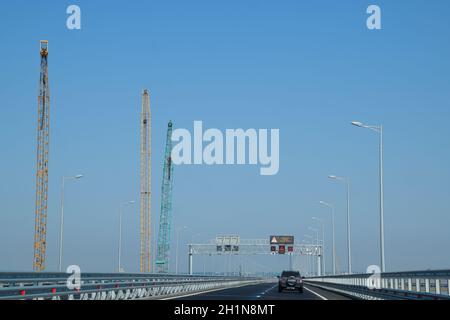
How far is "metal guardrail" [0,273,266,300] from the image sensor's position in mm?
26359

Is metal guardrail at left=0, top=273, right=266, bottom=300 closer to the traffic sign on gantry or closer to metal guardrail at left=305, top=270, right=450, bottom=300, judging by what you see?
metal guardrail at left=305, top=270, right=450, bottom=300

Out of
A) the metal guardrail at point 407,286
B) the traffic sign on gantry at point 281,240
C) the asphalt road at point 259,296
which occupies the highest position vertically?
the traffic sign on gantry at point 281,240

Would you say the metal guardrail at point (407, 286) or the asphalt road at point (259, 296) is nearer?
the metal guardrail at point (407, 286)

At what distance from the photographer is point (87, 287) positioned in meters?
33.8

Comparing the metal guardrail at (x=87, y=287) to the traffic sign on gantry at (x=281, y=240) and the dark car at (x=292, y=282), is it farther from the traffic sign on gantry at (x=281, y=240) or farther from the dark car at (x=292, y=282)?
the traffic sign on gantry at (x=281, y=240)

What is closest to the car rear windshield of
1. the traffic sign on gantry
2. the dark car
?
the dark car

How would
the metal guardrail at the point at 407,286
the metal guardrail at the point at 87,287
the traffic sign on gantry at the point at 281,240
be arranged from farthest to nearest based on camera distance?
the traffic sign on gantry at the point at 281,240, the metal guardrail at the point at 87,287, the metal guardrail at the point at 407,286

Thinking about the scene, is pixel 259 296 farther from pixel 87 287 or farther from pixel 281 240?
pixel 281 240

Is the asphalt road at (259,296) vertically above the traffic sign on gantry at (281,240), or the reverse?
the traffic sign on gantry at (281,240)

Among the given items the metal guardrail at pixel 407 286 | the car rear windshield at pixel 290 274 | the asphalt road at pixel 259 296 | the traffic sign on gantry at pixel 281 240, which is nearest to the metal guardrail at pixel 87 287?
the asphalt road at pixel 259 296

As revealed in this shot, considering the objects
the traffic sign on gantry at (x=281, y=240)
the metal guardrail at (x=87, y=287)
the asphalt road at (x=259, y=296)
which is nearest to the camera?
the metal guardrail at (x=87, y=287)

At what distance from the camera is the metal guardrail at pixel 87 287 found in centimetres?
2636

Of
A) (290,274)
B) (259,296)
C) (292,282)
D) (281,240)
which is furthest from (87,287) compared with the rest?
(281,240)
